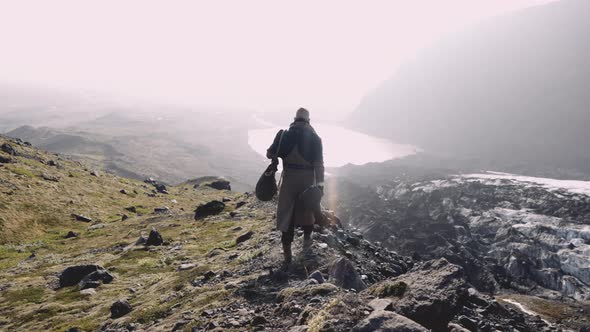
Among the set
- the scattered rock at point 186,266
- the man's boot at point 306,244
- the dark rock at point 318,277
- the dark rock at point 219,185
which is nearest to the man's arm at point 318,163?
the man's boot at point 306,244

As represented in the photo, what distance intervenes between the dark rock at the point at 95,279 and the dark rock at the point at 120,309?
4385mm

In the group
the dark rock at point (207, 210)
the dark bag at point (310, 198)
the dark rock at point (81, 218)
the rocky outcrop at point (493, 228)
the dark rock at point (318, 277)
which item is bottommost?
the rocky outcrop at point (493, 228)

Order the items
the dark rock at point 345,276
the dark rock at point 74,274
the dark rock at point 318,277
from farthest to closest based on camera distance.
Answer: the dark rock at point 74,274
the dark rock at point 345,276
the dark rock at point 318,277

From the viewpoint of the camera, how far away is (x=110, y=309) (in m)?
11.2

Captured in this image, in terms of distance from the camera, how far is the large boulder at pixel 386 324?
527 cm

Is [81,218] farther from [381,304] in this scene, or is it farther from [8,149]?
[381,304]

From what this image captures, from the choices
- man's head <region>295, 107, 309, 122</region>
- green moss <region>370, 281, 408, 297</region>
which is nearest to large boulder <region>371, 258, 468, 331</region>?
green moss <region>370, 281, 408, 297</region>

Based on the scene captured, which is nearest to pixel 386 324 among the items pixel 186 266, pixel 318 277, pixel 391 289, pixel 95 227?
pixel 391 289

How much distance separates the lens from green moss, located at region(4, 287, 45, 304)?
1386 centimetres

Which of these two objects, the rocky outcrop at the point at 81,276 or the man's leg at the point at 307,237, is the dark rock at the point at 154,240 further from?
the man's leg at the point at 307,237

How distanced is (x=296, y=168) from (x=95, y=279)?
9.97m

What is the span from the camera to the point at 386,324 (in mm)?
5426

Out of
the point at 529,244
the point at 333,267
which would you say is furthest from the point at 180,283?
the point at 529,244

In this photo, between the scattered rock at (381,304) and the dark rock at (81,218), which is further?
the dark rock at (81,218)
